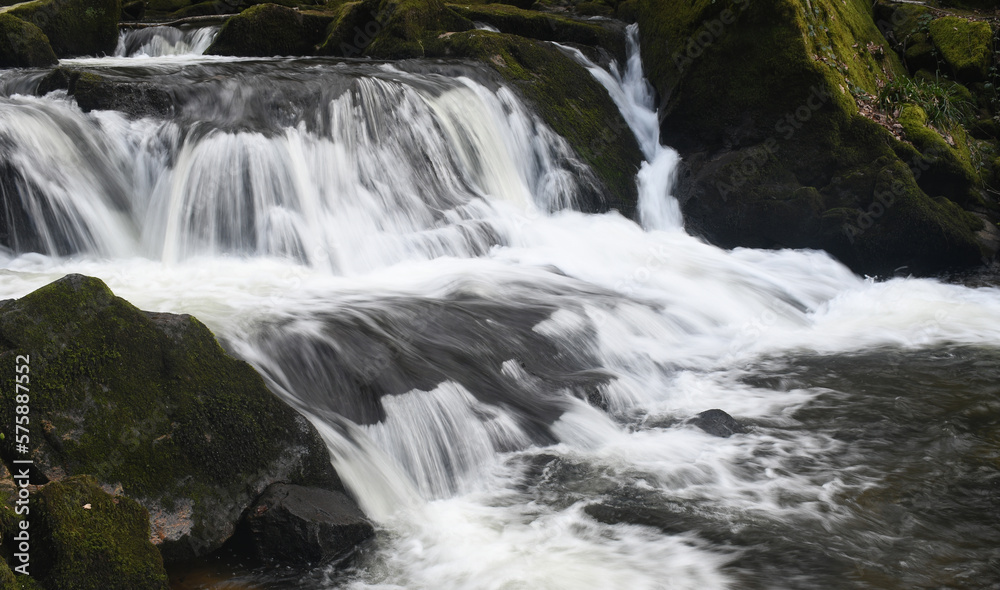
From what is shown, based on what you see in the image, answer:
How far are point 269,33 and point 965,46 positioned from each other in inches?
443

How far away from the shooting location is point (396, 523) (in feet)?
13.7

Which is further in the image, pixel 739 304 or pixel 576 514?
pixel 739 304

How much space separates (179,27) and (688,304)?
10871 mm

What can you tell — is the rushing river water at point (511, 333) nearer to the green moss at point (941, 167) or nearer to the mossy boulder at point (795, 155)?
the mossy boulder at point (795, 155)

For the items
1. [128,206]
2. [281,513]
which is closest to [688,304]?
[281,513]

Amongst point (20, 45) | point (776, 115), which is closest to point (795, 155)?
point (776, 115)

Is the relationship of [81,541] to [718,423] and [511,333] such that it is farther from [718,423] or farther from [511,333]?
[718,423]

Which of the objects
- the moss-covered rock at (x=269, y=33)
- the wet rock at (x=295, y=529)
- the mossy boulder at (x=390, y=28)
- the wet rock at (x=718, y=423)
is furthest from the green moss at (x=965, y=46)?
the wet rock at (x=295, y=529)

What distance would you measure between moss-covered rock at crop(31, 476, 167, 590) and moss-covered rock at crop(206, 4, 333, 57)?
10239 millimetres

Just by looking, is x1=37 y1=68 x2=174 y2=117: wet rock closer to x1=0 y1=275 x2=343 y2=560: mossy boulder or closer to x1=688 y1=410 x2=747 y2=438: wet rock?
x1=0 y1=275 x2=343 y2=560: mossy boulder

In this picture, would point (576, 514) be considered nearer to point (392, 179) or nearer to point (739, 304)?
point (739, 304)

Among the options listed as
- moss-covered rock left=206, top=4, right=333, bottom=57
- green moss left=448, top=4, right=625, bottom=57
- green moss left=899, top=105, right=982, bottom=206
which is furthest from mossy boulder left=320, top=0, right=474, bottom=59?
green moss left=899, top=105, right=982, bottom=206

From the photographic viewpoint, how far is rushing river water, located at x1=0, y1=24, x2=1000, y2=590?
4.04 meters

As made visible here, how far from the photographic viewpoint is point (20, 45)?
31.4 ft
